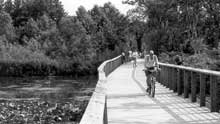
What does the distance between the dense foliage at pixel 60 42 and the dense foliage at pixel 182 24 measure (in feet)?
32.1

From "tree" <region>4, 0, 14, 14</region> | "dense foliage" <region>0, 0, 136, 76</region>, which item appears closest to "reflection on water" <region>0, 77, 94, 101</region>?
"dense foliage" <region>0, 0, 136, 76</region>

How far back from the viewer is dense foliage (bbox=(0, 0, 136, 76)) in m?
72.1

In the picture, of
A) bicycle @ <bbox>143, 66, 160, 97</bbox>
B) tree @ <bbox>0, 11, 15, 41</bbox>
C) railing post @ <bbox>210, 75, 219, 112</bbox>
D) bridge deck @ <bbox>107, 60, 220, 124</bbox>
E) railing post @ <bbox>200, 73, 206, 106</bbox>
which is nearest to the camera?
bridge deck @ <bbox>107, 60, 220, 124</bbox>

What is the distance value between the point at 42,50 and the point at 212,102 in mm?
72969

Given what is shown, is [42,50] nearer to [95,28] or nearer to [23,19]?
[95,28]

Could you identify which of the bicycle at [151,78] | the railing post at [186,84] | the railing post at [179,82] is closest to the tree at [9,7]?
the bicycle at [151,78]

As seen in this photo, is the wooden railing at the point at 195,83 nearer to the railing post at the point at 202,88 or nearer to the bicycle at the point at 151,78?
the railing post at the point at 202,88

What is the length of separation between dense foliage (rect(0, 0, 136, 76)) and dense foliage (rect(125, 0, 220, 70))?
9785mm

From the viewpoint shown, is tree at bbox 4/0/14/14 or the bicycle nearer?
the bicycle

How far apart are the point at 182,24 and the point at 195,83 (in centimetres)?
2601

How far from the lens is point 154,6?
40.3m

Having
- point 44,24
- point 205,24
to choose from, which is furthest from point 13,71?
point 205,24

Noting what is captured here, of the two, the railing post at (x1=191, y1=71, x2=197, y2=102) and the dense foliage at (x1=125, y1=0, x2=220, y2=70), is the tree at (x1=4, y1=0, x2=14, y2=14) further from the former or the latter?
the railing post at (x1=191, y1=71, x2=197, y2=102)

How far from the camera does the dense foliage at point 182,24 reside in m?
33.3
